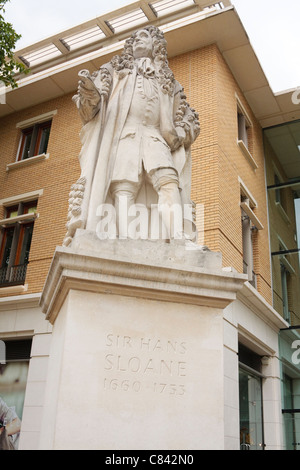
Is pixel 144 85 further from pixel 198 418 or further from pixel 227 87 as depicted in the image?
pixel 227 87

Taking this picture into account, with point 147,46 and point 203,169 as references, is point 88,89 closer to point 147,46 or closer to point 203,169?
point 147,46

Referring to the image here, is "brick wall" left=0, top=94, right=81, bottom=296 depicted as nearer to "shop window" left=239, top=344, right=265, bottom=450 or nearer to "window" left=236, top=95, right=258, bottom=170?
"window" left=236, top=95, right=258, bottom=170


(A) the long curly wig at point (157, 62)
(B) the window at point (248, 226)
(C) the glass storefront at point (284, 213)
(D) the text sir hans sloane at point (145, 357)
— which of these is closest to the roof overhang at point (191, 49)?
(C) the glass storefront at point (284, 213)

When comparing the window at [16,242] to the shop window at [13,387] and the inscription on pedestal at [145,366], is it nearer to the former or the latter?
the shop window at [13,387]

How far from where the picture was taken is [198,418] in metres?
3.64

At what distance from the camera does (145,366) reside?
12.0 feet

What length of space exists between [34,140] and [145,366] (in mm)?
13990

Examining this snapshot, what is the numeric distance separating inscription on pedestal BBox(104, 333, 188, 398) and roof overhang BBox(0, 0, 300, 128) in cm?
1175

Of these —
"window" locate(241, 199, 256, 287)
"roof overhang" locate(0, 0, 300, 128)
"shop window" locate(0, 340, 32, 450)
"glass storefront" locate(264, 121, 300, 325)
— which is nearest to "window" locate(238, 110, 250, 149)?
"roof overhang" locate(0, 0, 300, 128)

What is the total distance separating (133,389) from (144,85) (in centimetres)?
321

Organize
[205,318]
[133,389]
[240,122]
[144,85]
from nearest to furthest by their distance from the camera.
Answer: [133,389] → [205,318] → [144,85] → [240,122]

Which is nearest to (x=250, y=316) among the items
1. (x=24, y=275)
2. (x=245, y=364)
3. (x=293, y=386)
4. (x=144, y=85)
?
(x=245, y=364)

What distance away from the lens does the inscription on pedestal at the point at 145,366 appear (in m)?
3.56

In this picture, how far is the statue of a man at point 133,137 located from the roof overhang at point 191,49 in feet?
28.9
